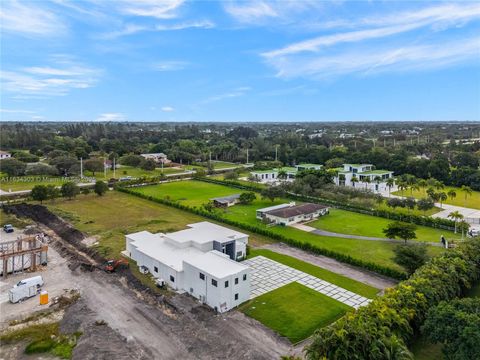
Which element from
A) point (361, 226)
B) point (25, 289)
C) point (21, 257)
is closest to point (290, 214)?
point (361, 226)

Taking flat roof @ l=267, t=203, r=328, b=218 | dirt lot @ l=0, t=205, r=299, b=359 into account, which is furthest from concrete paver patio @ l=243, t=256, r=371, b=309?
flat roof @ l=267, t=203, r=328, b=218

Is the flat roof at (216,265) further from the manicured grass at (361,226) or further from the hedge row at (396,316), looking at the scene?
the manicured grass at (361,226)

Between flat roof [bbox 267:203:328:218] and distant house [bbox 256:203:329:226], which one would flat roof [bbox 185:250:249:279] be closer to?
distant house [bbox 256:203:329:226]

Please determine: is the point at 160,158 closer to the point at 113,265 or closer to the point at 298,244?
the point at 298,244

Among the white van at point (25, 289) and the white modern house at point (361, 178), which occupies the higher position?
the white modern house at point (361, 178)

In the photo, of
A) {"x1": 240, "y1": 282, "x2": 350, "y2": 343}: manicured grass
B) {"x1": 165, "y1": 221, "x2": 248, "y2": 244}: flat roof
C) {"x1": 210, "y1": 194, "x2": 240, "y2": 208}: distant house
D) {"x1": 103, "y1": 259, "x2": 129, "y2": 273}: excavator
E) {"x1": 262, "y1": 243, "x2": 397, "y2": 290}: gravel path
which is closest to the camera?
{"x1": 240, "y1": 282, "x2": 350, "y2": 343}: manicured grass

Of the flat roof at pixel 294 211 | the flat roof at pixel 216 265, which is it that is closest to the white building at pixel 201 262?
the flat roof at pixel 216 265
